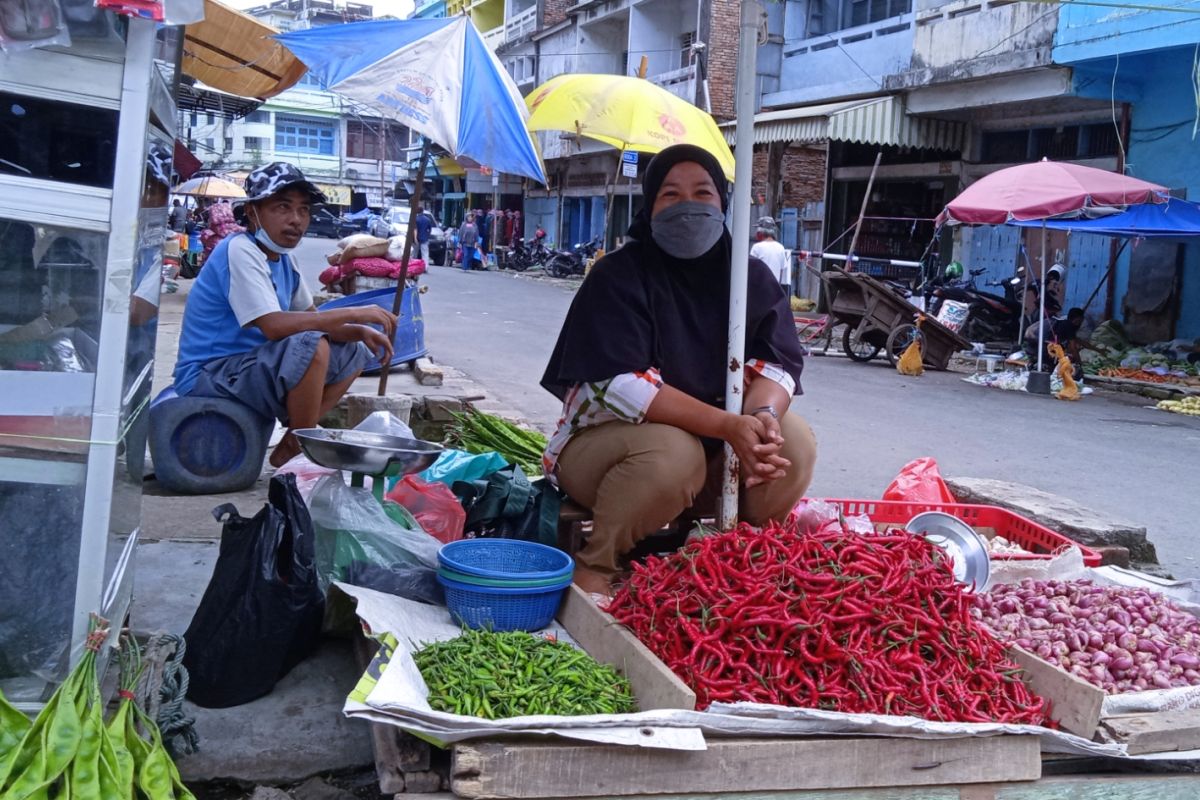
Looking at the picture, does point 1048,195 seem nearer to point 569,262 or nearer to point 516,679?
point 516,679

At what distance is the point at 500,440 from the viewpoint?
5617 mm

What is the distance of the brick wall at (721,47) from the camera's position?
24.3 m

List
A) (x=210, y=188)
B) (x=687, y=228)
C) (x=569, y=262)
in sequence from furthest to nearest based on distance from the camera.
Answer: (x=569, y=262) < (x=210, y=188) < (x=687, y=228)

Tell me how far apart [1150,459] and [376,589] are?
7.17m

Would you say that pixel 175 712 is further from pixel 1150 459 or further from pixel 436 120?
pixel 1150 459

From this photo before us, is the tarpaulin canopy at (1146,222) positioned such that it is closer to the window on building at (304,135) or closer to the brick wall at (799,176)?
the brick wall at (799,176)

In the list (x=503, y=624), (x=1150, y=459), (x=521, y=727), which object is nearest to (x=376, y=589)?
(x=503, y=624)

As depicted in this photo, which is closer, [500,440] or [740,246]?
[740,246]

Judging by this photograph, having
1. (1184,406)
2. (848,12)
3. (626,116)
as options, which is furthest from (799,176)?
(626,116)

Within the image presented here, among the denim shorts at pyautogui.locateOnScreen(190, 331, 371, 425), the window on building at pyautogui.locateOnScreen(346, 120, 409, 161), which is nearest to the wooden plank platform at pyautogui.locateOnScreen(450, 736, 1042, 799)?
the denim shorts at pyautogui.locateOnScreen(190, 331, 371, 425)

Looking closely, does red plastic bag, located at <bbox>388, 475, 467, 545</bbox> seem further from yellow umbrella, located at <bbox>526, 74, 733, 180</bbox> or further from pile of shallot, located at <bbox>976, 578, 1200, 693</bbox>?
yellow umbrella, located at <bbox>526, 74, 733, 180</bbox>

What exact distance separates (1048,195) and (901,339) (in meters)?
3.38

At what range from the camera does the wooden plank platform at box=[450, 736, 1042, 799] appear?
218cm

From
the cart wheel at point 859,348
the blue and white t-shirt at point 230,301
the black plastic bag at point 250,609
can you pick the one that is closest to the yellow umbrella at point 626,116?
the blue and white t-shirt at point 230,301
